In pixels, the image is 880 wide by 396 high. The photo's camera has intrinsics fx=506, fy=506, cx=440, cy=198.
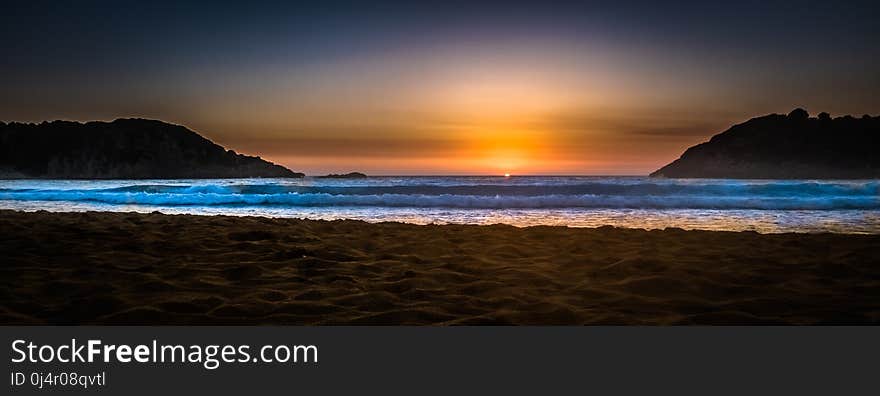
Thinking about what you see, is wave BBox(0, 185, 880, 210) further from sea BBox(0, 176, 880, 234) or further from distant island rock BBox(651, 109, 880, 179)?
distant island rock BBox(651, 109, 880, 179)

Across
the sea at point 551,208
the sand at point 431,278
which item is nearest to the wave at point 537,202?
the sea at point 551,208

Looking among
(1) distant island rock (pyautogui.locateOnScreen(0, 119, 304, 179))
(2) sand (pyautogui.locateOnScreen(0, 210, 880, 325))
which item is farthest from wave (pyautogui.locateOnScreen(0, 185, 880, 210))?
(1) distant island rock (pyautogui.locateOnScreen(0, 119, 304, 179))

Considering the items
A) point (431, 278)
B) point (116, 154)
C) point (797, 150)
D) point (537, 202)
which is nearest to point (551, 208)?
point (537, 202)

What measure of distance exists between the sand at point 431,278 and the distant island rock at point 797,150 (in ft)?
124

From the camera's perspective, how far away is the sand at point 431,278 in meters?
2.94

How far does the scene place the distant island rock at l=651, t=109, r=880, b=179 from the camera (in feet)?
115

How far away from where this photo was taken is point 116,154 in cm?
4528

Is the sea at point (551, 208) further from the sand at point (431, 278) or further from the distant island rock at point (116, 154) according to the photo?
the distant island rock at point (116, 154)

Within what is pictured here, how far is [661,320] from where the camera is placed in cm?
282
